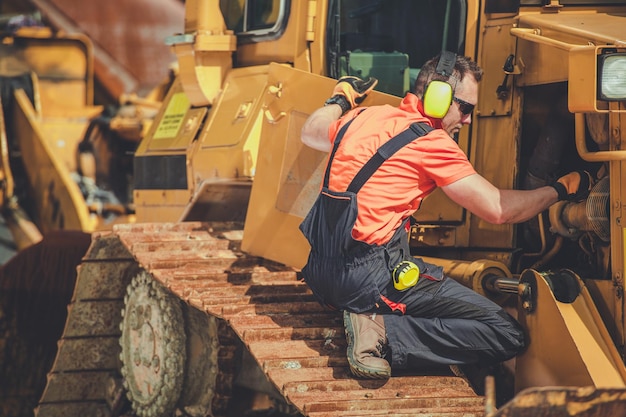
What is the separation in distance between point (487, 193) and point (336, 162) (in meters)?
0.63

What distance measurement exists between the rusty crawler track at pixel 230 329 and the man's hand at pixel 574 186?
883 millimetres

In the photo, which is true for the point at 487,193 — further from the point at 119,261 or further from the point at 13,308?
the point at 13,308

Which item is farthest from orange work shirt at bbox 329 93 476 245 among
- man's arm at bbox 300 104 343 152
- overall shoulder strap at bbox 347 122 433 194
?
man's arm at bbox 300 104 343 152

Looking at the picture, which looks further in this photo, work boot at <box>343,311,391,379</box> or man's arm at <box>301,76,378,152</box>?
man's arm at <box>301,76,378,152</box>

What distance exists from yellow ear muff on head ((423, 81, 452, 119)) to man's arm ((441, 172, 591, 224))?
32 cm

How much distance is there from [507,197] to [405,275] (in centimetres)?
53

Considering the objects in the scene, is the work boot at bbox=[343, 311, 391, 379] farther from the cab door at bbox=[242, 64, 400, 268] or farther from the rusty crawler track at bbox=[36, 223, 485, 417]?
the cab door at bbox=[242, 64, 400, 268]

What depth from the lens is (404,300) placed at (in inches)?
207

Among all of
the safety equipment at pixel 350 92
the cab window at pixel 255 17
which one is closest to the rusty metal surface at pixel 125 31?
the cab window at pixel 255 17

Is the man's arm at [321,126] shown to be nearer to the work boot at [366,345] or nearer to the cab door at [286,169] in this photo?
the cab door at [286,169]

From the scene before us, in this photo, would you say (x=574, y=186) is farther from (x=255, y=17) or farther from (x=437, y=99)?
(x=255, y=17)

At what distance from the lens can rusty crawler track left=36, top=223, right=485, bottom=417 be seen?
500cm

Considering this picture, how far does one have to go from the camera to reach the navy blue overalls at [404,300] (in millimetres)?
5188

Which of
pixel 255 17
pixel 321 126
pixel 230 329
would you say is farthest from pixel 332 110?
pixel 255 17
